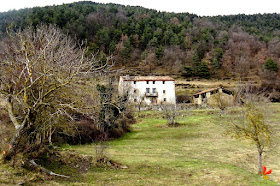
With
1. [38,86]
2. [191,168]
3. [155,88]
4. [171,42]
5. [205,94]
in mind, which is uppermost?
[171,42]

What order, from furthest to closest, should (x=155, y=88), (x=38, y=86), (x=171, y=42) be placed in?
(x=171, y=42) → (x=155, y=88) → (x=38, y=86)

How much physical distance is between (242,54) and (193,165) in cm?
9332

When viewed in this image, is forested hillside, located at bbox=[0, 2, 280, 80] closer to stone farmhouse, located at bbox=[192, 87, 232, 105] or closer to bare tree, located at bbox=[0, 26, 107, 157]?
stone farmhouse, located at bbox=[192, 87, 232, 105]

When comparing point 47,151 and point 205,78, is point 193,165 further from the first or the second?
point 205,78

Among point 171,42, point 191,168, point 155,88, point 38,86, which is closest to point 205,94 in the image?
point 155,88

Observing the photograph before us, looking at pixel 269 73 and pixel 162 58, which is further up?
pixel 162 58

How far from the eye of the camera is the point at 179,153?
47.8 feet

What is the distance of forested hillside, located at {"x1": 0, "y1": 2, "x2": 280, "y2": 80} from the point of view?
265 ft

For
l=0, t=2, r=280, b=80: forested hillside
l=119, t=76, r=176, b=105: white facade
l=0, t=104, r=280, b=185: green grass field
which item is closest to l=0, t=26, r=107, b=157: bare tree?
l=0, t=104, r=280, b=185: green grass field

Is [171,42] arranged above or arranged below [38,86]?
above

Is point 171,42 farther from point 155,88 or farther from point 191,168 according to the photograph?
point 191,168

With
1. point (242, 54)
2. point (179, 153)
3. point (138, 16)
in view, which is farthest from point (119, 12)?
point (179, 153)

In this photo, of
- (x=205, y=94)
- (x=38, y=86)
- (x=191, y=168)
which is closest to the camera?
(x=38, y=86)

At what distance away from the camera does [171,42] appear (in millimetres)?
98562
